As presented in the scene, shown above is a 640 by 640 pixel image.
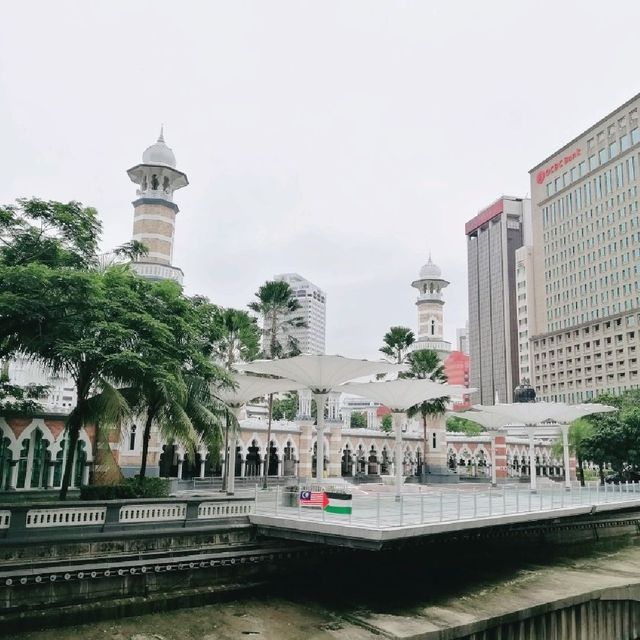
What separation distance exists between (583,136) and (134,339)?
99.0m

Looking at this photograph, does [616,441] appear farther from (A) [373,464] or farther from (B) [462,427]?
(B) [462,427]

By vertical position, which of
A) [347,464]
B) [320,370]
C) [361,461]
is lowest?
[347,464]

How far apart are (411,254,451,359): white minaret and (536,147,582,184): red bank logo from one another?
55.4m

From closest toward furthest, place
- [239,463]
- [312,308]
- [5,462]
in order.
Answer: [5,462] → [239,463] → [312,308]

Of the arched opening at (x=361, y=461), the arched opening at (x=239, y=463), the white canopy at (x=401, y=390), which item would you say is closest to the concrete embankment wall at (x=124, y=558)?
the white canopy at (x=401, y=390)

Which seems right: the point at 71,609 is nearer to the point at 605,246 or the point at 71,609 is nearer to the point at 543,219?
the point at 605,246

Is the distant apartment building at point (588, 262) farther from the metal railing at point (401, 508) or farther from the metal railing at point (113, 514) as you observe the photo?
the metal railing at point (113, 514)

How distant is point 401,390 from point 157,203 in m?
19.5

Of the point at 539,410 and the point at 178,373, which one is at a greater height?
the point at 539,410

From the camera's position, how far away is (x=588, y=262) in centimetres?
9756

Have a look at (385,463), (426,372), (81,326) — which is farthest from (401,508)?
(385,463)

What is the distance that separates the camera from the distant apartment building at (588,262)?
89438 mm

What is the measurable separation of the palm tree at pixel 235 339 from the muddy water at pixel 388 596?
458 inches

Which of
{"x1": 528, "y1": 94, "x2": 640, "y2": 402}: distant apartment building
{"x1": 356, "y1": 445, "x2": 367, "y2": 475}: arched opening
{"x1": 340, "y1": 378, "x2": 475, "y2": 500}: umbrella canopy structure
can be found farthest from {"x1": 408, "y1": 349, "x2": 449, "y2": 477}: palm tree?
{"x1": 528, "y1": 94, "x2": 640, "y2": 402}: distant apartment building
